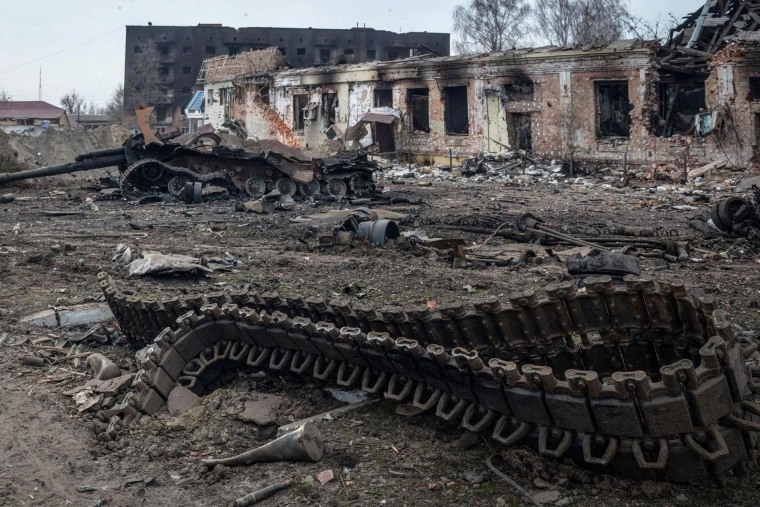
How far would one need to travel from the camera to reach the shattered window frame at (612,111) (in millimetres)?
28062

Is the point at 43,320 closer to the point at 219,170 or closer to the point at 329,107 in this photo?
the point at 219,170

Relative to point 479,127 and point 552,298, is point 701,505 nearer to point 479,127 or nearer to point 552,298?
point 552,298

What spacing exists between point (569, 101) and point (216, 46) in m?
44.7

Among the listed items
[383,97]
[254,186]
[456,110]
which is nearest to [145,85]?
[383,97]

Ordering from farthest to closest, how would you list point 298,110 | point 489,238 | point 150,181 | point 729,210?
1. point 298,110
2. point 150,181
3. point 489,238
4. point 729,210

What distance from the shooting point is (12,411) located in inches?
221

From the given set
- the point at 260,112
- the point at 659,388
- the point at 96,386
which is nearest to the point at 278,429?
the point at 96,386

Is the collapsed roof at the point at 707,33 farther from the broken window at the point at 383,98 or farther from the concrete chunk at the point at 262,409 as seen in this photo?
the concrete chunk at the point at 262,409

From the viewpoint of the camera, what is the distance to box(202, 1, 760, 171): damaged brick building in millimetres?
24719

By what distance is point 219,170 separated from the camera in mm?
21922

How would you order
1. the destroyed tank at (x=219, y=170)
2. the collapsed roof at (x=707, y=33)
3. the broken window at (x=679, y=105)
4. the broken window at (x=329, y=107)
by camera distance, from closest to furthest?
the destroyed tank at (x=219, y=170) < the collapsed roof at (x=707, y=33) < the broken window at (x=679, y=105) < the broken window at (x=329, y=107)

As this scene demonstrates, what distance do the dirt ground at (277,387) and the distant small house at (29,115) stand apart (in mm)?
39483

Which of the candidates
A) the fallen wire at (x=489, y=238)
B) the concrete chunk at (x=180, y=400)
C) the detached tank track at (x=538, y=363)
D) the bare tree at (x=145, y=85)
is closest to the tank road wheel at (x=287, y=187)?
the fallen wire at (x=489, y=238)

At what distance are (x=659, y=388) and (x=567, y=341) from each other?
1537 mm
